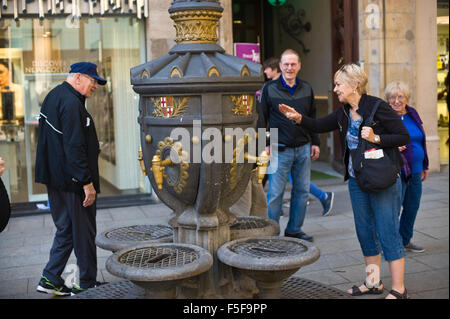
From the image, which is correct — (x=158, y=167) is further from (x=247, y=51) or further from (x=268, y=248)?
(x=247, y=51)

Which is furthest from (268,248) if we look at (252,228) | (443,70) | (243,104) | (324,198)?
(443,70)

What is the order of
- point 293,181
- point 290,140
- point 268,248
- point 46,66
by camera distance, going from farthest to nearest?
point 46,66
point 293,181
point 290,140
point 268,248

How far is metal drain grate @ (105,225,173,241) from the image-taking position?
461cm

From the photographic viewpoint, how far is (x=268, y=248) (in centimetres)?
417

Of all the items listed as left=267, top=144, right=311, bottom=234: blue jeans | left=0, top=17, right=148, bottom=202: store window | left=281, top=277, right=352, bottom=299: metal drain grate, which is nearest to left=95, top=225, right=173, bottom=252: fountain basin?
left=281, top=277, right=352, bottom=299: metal drain grate

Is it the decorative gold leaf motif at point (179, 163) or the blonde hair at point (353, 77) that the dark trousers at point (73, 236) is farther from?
the blonde hair at point (353, 77)

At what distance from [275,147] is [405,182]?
4.41 ft

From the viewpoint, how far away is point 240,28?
46.5ft

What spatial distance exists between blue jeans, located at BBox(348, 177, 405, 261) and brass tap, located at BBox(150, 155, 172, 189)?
60.4 inches

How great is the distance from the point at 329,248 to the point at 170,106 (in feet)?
9.95

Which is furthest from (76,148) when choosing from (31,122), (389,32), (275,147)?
(389,32)

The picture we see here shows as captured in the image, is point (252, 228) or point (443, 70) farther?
point (443, 70)

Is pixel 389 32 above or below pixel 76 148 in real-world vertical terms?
above
